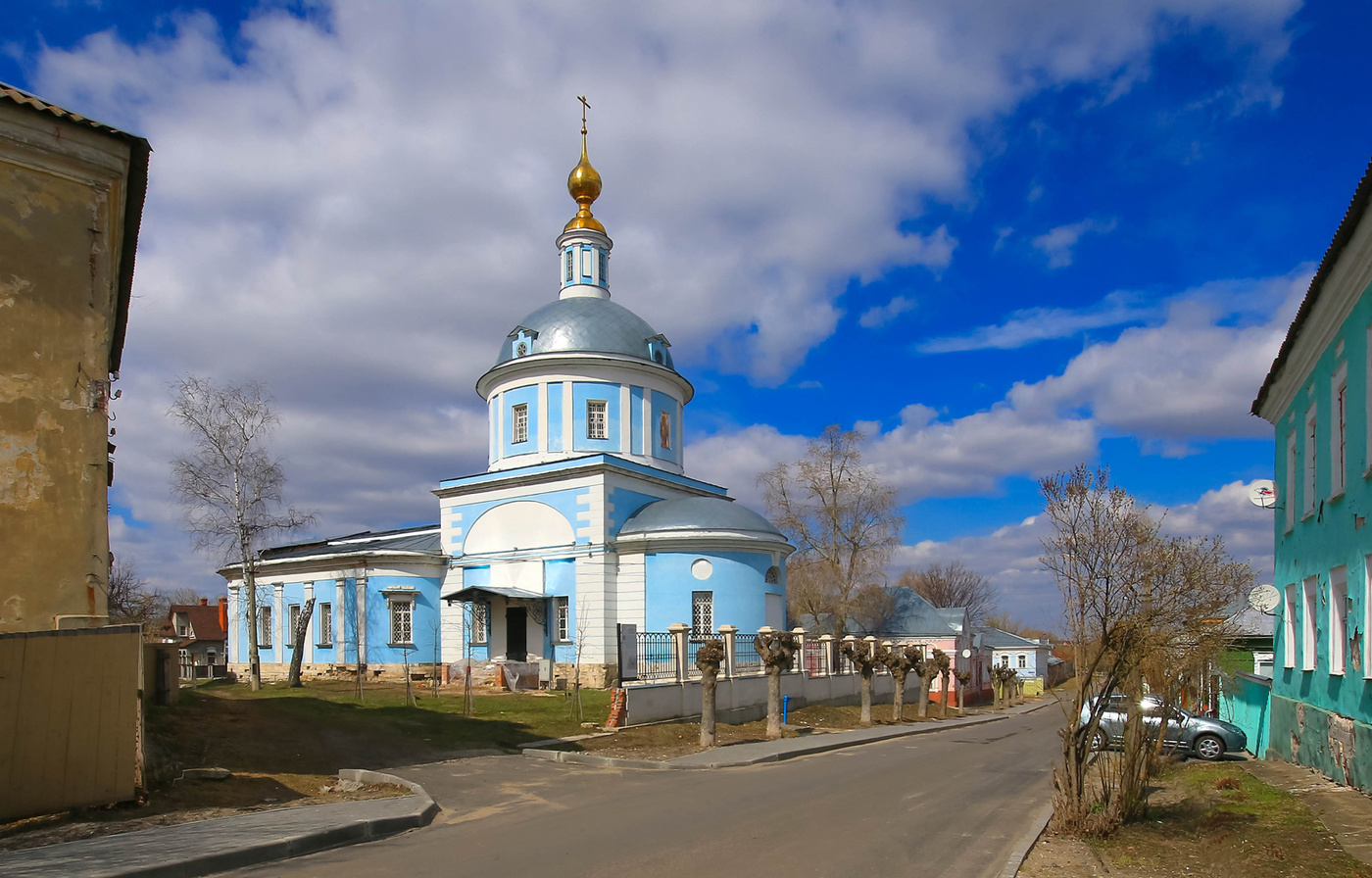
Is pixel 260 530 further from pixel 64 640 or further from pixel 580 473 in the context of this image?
pixel 64 640

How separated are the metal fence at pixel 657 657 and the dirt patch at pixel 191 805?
9547mm

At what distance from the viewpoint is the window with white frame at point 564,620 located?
102 feet

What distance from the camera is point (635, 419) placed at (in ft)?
115

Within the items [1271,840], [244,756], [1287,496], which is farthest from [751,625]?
[1271,840]

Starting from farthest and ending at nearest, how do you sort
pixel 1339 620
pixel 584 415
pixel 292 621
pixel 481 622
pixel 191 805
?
pixel 292 621 → pixel 584 415 → pixel 481 622 → pixel 1339 620 → pixel 191 805

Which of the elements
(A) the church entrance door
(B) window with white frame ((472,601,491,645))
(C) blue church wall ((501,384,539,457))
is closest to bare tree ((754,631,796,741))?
(A) the church entrance door

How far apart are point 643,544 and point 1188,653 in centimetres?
1671

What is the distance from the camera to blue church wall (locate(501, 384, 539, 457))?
3487 cm

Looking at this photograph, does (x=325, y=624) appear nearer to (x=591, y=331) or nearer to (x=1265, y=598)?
(x=591, y=331)

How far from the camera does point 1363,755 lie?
35.9 feet

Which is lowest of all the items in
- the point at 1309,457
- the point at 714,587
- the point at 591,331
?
the point at 714,587

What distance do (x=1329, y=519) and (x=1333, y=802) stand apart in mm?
4288

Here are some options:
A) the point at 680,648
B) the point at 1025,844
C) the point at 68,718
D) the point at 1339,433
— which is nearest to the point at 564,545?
the point at 680,648

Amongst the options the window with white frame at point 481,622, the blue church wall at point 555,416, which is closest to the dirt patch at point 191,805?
the window with white frame at point 481,622
